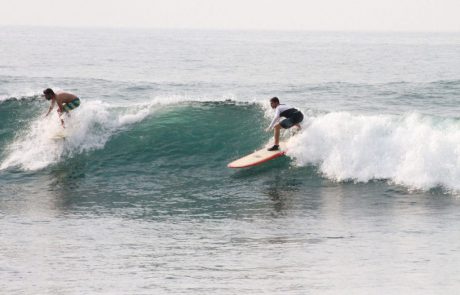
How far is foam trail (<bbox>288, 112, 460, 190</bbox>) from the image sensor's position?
14.7 meters

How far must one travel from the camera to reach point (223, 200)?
46.1 ft

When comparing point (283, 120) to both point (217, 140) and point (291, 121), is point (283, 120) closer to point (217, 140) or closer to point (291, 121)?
point (291, 121)

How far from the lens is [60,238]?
36.2 feet

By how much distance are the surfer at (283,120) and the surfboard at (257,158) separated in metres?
0.17

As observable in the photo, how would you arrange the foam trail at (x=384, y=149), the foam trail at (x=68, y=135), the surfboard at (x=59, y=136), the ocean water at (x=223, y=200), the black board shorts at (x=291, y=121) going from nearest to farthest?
the ocean water at (x=223, y=200) < the foam trail at (x=384, y=149) < the black board shorts at (x=291, y=121) < the foam trail at (x=68, y=135) < the surfboard at (x=59, y=136)

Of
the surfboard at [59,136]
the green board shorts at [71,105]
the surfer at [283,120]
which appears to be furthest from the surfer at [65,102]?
the surfer at [283,120]

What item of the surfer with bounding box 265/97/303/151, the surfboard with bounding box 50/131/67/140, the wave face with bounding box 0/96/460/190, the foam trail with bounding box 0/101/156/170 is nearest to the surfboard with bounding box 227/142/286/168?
the surfer with bounding box 265/97/303/151

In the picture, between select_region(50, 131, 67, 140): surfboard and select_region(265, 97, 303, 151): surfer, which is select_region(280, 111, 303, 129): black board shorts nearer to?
select_region(265, 97, 303, 151): surfer

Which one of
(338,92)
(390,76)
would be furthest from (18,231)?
(390,76)

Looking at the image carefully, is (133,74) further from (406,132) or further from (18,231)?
(18,231)

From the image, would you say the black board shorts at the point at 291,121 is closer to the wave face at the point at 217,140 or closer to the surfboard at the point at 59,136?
the wave face at the point at 217,140

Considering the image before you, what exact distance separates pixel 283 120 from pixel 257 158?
1.06 m

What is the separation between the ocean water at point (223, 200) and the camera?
909cm

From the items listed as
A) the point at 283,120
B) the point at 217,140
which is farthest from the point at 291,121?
the point at 217,140
